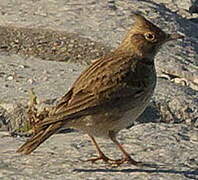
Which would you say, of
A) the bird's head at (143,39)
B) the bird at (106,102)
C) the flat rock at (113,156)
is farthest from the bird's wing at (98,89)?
the flat rock at (113,156)

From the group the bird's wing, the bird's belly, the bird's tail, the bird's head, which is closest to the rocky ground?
the bird's tail

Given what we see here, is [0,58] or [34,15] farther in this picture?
[34,15]

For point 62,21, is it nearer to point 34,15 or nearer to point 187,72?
point 34,15

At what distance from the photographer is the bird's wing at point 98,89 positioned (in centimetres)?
633

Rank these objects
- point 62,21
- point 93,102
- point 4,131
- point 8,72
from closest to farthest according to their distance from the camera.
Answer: point 93,102 < point 4,131 < point 8,72 < point 62,21

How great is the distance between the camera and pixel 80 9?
1030 cm

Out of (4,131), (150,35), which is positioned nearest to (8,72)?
(4,131)

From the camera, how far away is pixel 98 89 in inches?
254

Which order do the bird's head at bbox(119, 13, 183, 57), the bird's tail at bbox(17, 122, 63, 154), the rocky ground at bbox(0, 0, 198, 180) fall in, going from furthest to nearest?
the bird's head at bbox(119, 13, 183, 57) < the rocky ground at bbox(0, 0, 198, 180) < the bird's tail at bbox(17, 122, 63, 154)

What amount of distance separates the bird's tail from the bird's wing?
0.17 feet

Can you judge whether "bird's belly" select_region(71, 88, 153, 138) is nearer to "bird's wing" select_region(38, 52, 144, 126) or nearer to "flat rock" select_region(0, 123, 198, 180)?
"bird's wing" select_region(38, 52, 144, 126)

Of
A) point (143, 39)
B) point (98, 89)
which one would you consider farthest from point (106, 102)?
point (143, 39)

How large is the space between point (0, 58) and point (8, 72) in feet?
1.58

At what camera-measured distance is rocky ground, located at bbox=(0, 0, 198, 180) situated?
662 centimetres
